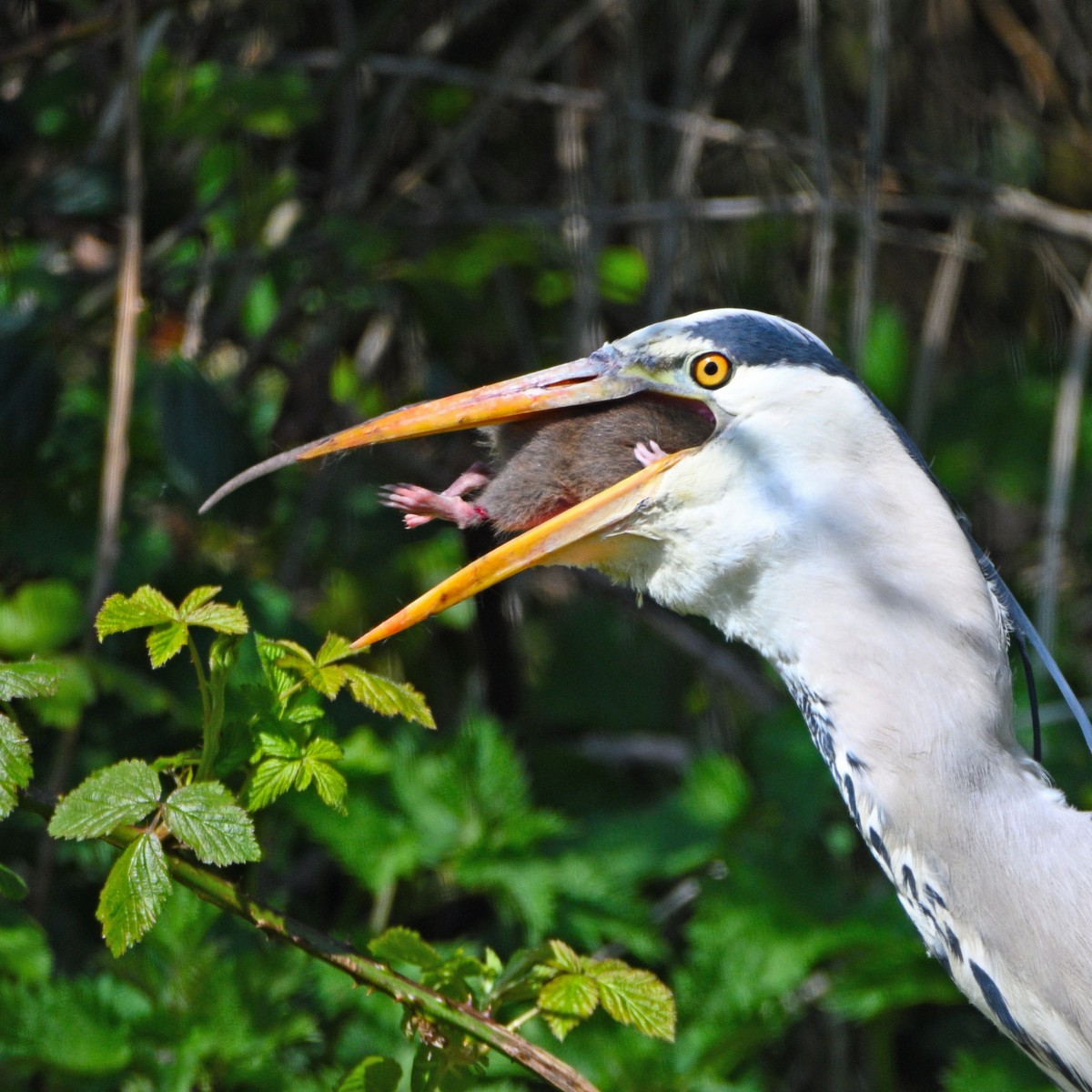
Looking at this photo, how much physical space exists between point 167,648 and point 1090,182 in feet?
12.0

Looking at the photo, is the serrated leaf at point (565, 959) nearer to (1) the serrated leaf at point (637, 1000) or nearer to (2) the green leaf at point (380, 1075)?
(1) the serrated leaf at point (637, 1000)

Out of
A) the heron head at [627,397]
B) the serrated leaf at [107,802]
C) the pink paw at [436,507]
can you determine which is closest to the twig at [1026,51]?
the heron head at [627,397]

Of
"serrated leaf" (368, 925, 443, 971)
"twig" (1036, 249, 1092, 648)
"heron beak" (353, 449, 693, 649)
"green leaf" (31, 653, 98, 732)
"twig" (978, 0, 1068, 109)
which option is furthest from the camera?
"twig" (978, 0, 1068, 109)

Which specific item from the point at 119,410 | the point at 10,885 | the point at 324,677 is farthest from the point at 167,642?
the point at 119,410

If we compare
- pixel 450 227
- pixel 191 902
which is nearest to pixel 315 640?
pixel 191 902

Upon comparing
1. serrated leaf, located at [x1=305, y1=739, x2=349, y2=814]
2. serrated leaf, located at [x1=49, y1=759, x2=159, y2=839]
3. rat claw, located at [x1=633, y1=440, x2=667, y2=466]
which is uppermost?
serrated leaf, located at [x1=49, y1=759, x2=159, y2=839]

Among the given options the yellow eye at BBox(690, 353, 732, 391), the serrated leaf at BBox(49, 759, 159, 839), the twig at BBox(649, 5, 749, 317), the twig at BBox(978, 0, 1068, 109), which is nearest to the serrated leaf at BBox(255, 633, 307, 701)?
the serrated leaf at BBox(49, 759, 159, 839)

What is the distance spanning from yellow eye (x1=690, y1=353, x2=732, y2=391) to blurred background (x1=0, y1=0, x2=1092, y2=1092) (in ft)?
1.23

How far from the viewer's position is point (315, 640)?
8.56ft

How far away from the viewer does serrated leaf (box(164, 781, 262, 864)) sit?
3.44 ft

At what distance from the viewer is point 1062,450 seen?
296cm

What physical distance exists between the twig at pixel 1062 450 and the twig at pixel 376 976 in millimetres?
2017

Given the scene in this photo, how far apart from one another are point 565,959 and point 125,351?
135cm

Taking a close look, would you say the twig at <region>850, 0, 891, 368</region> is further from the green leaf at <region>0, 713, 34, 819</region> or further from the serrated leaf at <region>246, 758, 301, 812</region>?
the green leaf at <region>0, 713, 34, 819</region>
